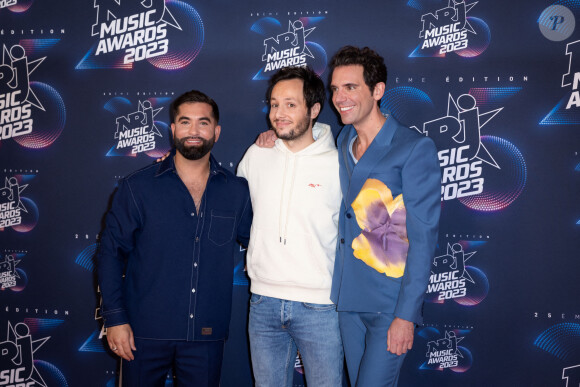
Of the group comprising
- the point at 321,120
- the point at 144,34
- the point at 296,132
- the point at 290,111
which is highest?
the point at 144,34

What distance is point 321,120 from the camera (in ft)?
9.53

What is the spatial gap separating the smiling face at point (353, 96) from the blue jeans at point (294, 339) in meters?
0.97

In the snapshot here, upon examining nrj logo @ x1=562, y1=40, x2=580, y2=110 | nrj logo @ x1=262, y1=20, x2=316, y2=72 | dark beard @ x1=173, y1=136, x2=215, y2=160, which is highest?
nrj logo @ x1=262, y1=20, x2=316, y2=72

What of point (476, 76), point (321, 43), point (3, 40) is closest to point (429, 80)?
point (476, 76)

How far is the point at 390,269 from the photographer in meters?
2.13

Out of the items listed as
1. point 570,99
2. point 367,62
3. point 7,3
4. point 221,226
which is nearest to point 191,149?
point 221,226

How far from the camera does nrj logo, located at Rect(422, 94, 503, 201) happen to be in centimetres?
281

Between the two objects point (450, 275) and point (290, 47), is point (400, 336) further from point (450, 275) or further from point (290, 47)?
point (290, 47)

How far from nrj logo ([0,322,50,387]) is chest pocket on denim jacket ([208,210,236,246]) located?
5.59ft

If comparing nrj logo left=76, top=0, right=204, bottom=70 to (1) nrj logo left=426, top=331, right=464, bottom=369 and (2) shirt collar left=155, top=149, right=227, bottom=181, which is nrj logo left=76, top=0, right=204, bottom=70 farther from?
(1) nrj logo left=426, top=331, right=464, bottom=369

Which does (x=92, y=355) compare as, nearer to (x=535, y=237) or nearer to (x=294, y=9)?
(x=294, y=9)

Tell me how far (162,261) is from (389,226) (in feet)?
3.68

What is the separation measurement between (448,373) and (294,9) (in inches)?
100

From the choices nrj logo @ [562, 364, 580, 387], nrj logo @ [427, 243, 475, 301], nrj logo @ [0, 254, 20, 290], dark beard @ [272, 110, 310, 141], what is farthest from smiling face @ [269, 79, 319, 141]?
nrj logo @ [562, 364, 580, 387]
